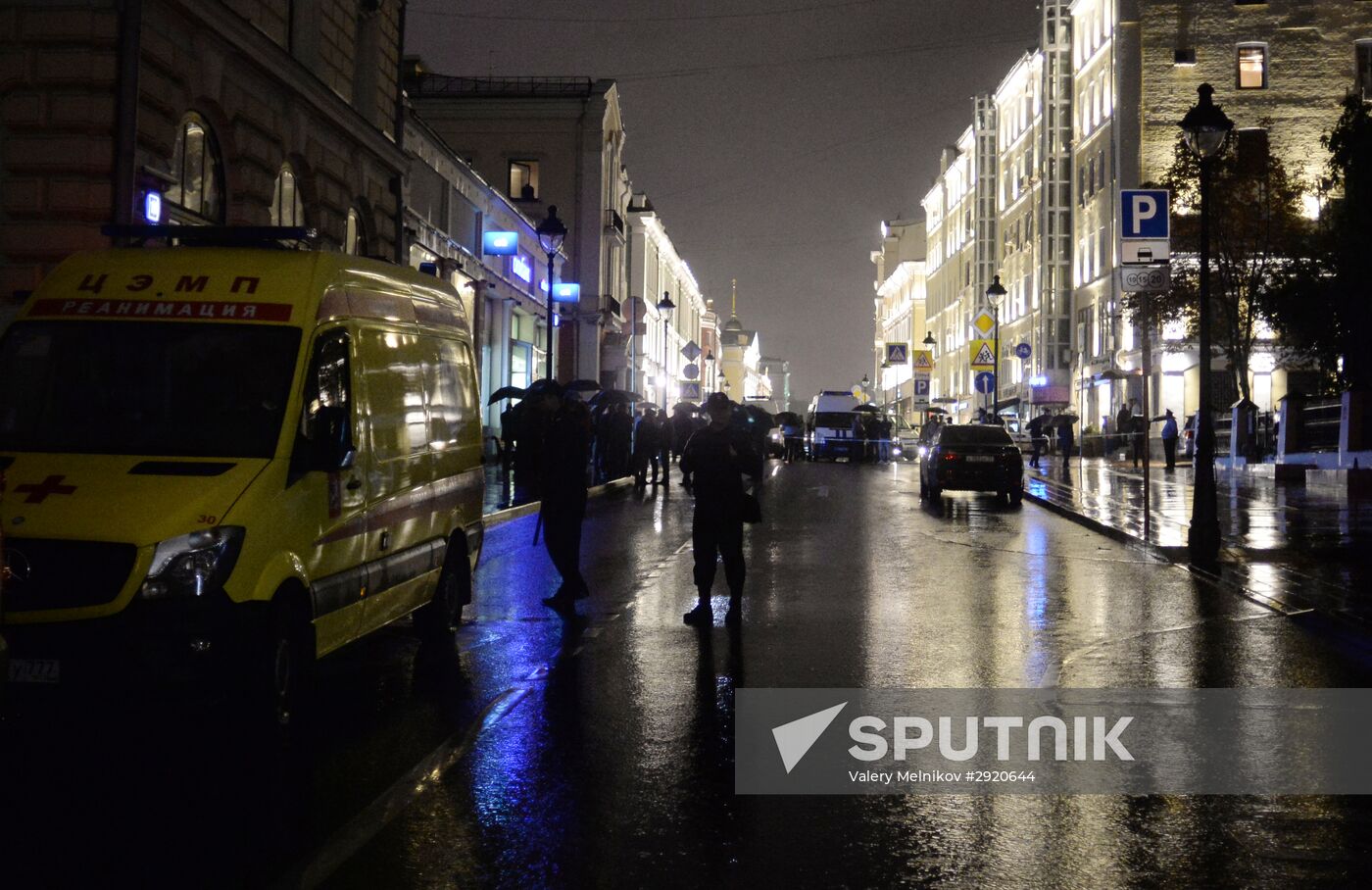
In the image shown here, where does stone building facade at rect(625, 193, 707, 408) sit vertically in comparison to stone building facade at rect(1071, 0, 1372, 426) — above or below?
below

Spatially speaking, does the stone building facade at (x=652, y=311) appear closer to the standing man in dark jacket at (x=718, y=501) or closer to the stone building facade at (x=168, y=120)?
the stone building facade at (x=168, y=120)

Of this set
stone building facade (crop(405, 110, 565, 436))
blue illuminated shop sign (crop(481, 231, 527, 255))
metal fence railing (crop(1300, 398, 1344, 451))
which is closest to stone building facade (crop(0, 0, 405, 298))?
stone building facade (crop(405, 110, 565, 436))

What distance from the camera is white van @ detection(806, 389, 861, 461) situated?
191 feet

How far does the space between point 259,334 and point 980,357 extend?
36.6 m

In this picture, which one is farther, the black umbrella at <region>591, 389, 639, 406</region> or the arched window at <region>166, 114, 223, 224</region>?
the black umbrella at <region>591, 389, 639, 406</region>

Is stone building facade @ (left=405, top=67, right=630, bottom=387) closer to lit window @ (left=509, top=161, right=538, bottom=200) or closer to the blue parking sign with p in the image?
lit window @ (left=509, top=161, right=538, bottom=200)

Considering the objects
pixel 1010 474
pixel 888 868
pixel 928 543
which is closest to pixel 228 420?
pixel 888 868

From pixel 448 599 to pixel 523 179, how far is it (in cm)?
5353

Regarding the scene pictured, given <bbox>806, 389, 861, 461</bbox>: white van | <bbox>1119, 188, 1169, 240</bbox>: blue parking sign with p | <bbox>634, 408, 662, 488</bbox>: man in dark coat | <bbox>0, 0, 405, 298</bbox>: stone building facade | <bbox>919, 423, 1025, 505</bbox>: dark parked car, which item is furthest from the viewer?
<bbox>806, 389, 861, 461</bbox>: white van

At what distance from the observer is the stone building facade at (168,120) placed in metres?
17.8

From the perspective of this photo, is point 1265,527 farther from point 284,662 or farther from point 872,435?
point 872,435

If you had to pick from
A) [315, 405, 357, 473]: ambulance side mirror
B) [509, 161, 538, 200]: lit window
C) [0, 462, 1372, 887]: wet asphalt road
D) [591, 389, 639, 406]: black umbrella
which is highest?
[509, 161, 538, 200]: lit window

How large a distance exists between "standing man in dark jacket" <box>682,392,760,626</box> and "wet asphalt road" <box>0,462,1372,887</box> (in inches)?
16.5

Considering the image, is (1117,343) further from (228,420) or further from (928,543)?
(228,420)
